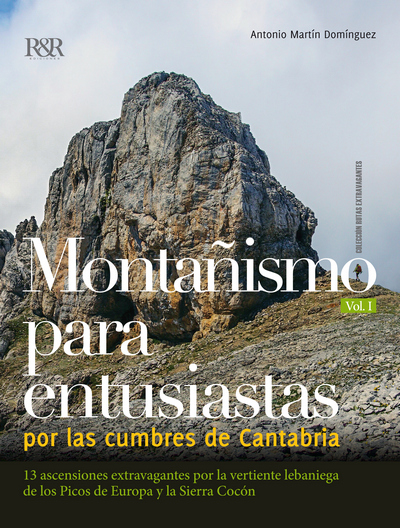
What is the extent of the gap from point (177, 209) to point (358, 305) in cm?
1496

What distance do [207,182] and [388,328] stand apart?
16.6 metres

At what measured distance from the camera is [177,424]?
19.2 meters

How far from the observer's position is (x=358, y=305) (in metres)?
29.0

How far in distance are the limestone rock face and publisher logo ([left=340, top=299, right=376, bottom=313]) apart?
6.28m

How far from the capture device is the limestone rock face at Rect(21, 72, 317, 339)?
32406 mm

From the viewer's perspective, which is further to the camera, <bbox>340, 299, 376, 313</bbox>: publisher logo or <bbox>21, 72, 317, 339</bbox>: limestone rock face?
<bbox>21, 72, 317, 339</bbox>: limestone rock face

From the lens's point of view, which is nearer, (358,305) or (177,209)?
(358,305)

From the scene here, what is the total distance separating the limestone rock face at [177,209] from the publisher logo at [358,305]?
6283 mm

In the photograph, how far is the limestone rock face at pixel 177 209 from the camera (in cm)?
3241

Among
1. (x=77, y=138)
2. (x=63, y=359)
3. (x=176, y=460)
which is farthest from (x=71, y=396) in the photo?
(x=77, y=138)

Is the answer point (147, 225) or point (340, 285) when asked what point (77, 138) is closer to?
point (147, 225)

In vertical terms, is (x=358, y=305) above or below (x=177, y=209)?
below

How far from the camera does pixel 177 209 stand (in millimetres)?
34406

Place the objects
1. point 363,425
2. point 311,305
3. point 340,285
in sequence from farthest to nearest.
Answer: point 340,285 → point 311,305 → point 363,425
